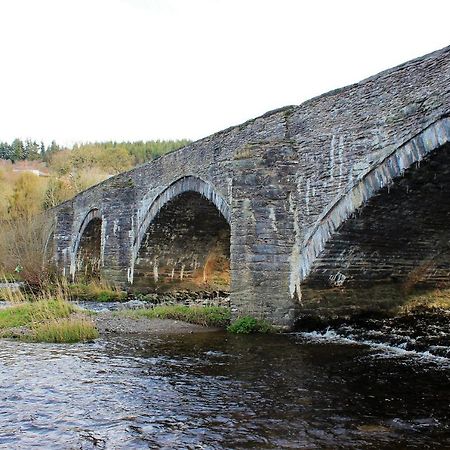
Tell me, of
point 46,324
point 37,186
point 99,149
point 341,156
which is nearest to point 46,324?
point 46,324

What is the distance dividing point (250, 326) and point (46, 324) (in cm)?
313

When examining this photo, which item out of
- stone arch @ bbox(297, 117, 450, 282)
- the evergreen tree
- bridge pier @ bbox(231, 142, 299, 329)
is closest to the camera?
stone arch @ bbox(297, 117, 450, 282)

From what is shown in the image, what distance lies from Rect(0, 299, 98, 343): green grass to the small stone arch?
12.5 ft

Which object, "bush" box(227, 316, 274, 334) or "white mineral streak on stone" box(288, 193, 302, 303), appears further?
"white mineral streak on stone" box(288, 193, 302, 303)

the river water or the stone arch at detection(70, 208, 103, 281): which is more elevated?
the stone arch at detection(70, 208, 103, 281)

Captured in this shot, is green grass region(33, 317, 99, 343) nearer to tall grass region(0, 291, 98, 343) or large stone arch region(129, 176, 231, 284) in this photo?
tall grass region(0, 291, 98, 343)

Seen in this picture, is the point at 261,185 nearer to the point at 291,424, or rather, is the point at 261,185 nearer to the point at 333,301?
the point at 333,301

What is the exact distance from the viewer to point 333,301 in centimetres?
993

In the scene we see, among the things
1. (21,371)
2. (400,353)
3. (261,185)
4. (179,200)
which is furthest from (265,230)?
(179,200)

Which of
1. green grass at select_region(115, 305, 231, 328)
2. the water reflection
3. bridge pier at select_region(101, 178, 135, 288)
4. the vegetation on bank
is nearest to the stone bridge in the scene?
green grass at select_region(115, 305, 231, 328)

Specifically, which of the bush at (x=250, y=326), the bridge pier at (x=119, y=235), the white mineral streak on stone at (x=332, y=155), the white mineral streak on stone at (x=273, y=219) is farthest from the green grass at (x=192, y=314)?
the bridge pier at (x=119, y=235)

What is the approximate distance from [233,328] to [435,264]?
415cm

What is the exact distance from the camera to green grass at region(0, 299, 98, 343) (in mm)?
8445

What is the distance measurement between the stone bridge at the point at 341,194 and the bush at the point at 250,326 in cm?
15
